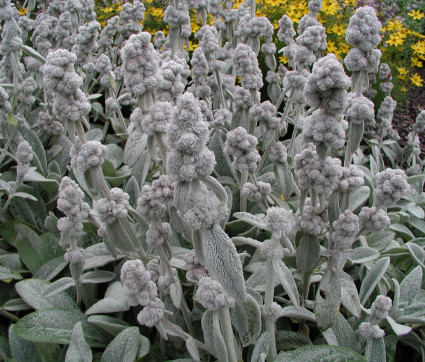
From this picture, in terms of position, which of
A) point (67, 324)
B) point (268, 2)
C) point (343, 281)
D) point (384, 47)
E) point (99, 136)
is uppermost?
point (268, 2)

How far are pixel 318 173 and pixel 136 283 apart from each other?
33.0 inches

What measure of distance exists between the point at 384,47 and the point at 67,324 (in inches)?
200

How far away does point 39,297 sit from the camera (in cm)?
235

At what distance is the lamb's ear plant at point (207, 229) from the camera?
1.66m

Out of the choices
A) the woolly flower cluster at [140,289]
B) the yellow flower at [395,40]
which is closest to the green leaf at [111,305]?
the woolly flower cluster at [140,289]

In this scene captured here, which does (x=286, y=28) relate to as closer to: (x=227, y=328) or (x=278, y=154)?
(x=278, y=154)

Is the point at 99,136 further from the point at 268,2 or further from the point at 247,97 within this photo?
the point at 268,2

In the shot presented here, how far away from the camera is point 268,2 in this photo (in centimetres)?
551

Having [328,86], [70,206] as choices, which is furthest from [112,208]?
[328,86]

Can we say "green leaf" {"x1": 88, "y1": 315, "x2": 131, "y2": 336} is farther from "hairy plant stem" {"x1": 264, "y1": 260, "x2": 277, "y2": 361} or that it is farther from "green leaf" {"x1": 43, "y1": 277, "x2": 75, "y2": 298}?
"hairy plant stem" {"x1": 264, "y1": 260, "x2": 277, "y2": 361}

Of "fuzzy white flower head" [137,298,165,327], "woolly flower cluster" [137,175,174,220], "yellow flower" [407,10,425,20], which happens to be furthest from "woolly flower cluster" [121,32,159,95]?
"yellow flower" [407,10,425,20]

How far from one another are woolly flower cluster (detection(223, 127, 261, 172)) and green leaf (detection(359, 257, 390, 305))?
923 mm

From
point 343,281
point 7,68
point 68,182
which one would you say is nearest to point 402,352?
point 343,281

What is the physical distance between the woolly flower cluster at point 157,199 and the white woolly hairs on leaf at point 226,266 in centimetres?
37
